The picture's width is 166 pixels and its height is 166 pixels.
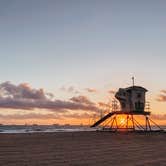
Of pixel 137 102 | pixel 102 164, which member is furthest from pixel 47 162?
pixel 137 102

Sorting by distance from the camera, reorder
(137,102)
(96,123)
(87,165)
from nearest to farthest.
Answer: (87,165) → (137,102) → (96,123)

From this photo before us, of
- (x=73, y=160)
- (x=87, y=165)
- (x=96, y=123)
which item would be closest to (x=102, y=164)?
(x=87, y=165)

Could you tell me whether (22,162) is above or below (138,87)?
below

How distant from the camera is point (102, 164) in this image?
14.1 m

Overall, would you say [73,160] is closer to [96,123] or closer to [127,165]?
[127,165]

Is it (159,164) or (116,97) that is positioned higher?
(116,97)

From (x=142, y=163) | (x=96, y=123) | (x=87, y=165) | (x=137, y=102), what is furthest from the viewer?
(x=96, y=123)

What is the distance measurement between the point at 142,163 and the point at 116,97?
45922mm

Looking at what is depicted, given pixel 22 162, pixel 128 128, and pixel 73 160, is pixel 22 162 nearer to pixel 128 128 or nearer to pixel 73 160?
pixel 73 160

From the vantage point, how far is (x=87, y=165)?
1366 centimetres

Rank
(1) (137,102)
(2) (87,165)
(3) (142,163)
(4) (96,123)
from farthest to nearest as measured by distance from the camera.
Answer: (4) (96,123), (1) (137,102), (3) (142,163), (2) (87,165)

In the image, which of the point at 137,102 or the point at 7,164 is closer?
the point at 7,164

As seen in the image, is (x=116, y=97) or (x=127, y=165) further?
(x=116, y=97)

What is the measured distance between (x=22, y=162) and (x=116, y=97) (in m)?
46.8
